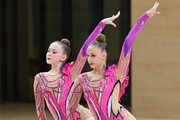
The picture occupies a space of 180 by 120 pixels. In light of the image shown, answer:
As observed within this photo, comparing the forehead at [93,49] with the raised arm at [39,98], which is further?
the raised arm at [39,98]

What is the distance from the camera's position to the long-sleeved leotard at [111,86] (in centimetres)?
548

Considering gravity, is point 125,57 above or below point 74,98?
above

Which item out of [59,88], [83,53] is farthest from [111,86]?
[59,88]

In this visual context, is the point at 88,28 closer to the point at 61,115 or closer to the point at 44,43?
the point at 44,43

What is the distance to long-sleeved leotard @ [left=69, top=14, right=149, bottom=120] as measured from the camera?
18.0ft

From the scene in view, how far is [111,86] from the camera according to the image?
18.1 ft

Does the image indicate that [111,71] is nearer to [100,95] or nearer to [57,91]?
[100,95]

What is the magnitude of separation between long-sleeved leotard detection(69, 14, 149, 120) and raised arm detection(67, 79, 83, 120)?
0.17m

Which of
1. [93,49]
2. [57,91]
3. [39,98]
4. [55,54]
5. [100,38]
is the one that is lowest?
[39,98]

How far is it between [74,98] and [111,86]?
630mm

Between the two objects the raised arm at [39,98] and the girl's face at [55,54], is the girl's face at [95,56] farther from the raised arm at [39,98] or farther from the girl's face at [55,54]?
the raised arm at [39,98]

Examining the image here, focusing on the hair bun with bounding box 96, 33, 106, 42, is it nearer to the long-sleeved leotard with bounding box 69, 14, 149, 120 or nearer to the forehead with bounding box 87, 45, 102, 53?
the forehead with bounding box 87, 45, 102, 53

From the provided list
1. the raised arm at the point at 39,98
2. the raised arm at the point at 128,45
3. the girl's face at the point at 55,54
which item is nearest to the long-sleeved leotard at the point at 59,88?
the raised arm at the point at 39,98

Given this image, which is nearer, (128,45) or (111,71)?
(128,45)
